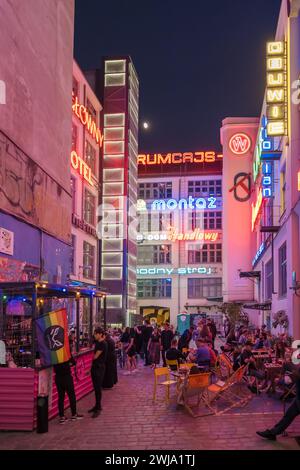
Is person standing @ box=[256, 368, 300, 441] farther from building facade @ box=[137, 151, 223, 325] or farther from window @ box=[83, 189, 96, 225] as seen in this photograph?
building facade @ box=[137, 151, 223, 325]

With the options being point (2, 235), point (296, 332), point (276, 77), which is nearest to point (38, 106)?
point (2, 235)

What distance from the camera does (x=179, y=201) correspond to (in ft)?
214

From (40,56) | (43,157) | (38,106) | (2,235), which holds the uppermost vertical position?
(40,56)

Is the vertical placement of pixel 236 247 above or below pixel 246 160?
below

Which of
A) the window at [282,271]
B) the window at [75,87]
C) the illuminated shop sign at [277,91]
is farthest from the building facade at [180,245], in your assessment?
the illuminated shop sign at [277,91]

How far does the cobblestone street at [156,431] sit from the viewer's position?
8.77 m

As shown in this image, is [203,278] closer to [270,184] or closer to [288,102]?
[270,184]

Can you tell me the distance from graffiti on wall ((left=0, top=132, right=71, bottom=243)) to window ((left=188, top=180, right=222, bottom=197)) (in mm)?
43812

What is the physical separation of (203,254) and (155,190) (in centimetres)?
956

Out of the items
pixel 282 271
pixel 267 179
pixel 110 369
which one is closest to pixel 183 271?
pixel 267 179

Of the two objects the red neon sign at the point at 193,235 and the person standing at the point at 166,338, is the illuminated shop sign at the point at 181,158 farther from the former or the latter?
the person standing at the point at 166,338
